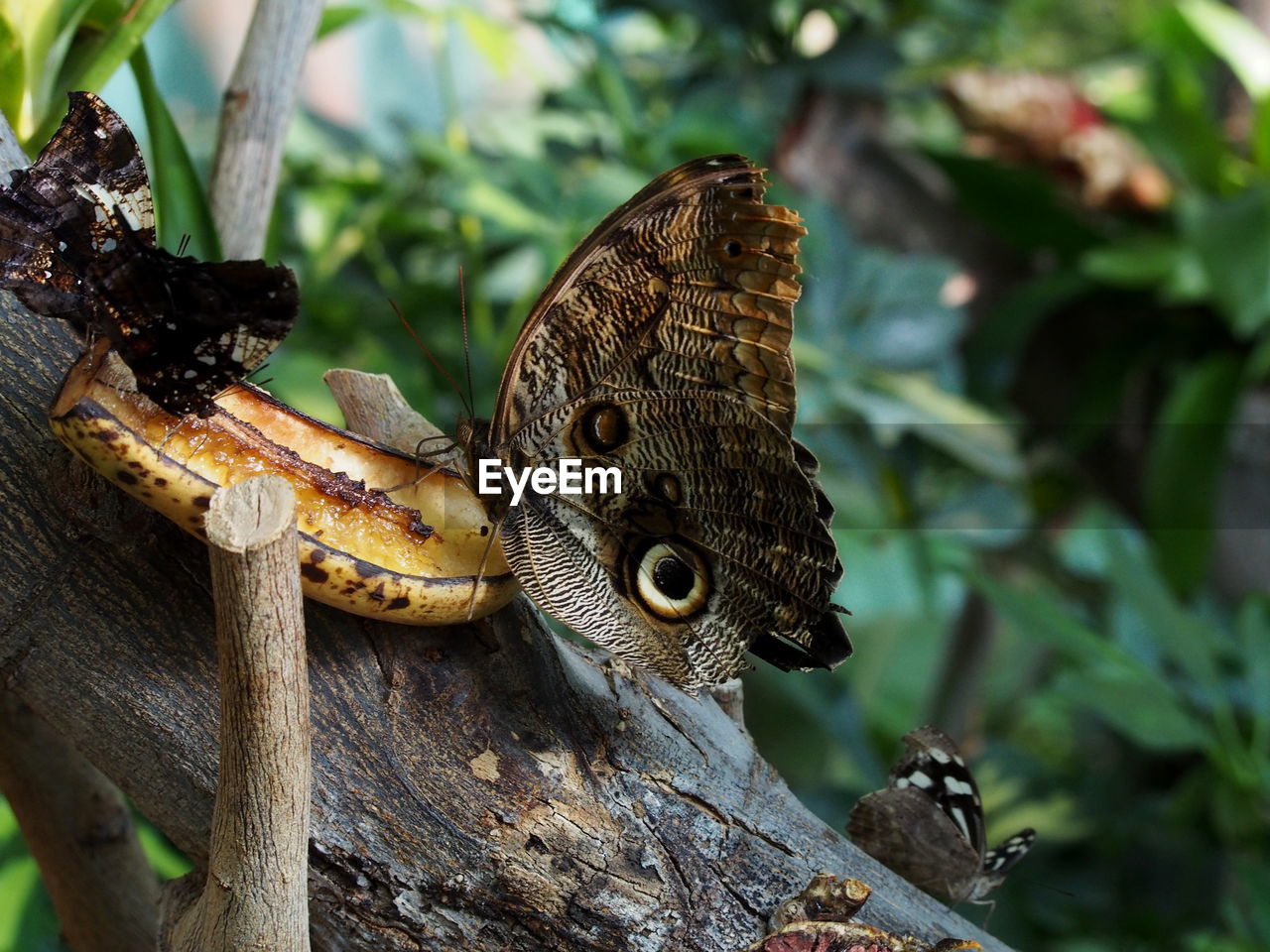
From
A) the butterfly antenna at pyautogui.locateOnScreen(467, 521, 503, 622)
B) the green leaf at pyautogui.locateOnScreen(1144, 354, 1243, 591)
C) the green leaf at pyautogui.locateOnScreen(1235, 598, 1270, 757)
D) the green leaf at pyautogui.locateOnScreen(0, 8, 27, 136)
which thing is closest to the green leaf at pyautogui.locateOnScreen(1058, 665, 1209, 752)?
the green leaf at pyautogui.locateOnScreen(1235, 598, 1270, 757)

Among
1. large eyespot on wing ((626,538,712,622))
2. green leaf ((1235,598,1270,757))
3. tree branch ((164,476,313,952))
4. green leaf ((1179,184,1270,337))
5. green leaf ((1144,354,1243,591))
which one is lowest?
tree branch ((164,476,313,952))

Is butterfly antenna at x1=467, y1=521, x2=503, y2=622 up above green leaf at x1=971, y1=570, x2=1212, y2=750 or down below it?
below

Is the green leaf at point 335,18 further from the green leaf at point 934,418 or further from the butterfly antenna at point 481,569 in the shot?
the green leaf at point 934,418

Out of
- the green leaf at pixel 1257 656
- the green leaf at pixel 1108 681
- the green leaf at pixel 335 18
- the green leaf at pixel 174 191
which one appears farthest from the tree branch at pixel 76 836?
the green leaf at pixel 1257 656

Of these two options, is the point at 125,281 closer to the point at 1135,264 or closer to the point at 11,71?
the point at 11,71

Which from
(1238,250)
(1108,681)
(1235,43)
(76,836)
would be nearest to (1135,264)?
(1238,250)

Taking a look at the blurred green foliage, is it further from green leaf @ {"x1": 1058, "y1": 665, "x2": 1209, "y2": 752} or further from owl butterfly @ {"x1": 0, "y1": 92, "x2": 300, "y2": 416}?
owl butterfly @ {"x1": 0, "y1": 92, "x2": 300, "y2": 416}
